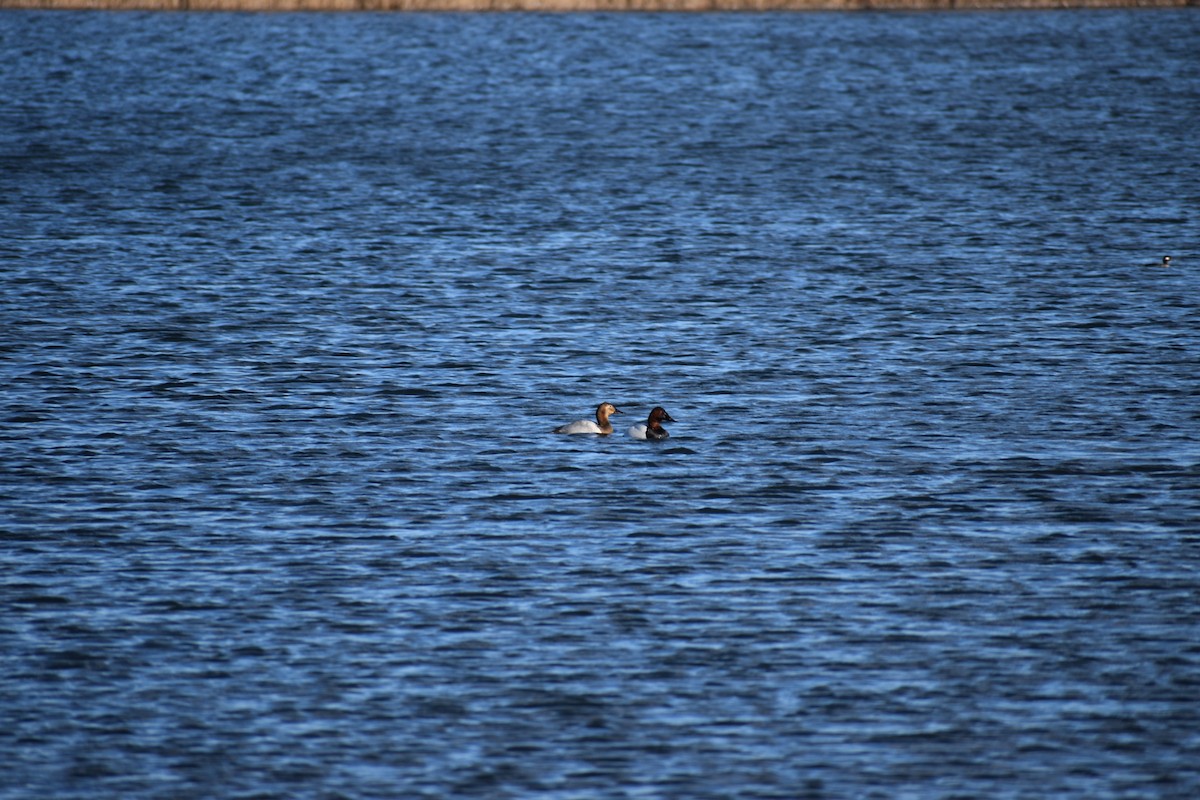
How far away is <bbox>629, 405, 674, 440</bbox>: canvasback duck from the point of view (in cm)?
2388

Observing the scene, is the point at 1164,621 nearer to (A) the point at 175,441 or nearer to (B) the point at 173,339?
(A) the point at 175,441

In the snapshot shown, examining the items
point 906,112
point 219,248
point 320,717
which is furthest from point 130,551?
point 906,112

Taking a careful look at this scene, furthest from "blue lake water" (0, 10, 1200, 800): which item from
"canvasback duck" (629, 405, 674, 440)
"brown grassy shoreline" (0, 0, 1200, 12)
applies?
"brown grassy shoreline" (0, 0, 1200, 12)

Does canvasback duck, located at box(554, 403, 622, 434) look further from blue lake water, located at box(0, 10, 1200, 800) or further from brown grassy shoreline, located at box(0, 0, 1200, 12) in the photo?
brown grassy shoreline, located at box(0, 0, 1200, 12)

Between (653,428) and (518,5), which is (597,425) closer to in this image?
(653,428)

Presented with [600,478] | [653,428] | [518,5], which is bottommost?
[600,478]

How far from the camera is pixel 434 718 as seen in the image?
15273 mm

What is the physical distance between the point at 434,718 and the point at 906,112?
53318 millimetres

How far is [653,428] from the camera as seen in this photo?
2389cm

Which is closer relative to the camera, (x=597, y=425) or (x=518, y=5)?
(x=597, y=425)

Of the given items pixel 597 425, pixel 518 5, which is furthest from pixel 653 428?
pixel 518 5

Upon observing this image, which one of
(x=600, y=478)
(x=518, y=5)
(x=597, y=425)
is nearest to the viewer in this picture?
(x=600, y=478)

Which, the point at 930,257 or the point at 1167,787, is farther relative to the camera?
the point at 930,257

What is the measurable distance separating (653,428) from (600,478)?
163 cm
